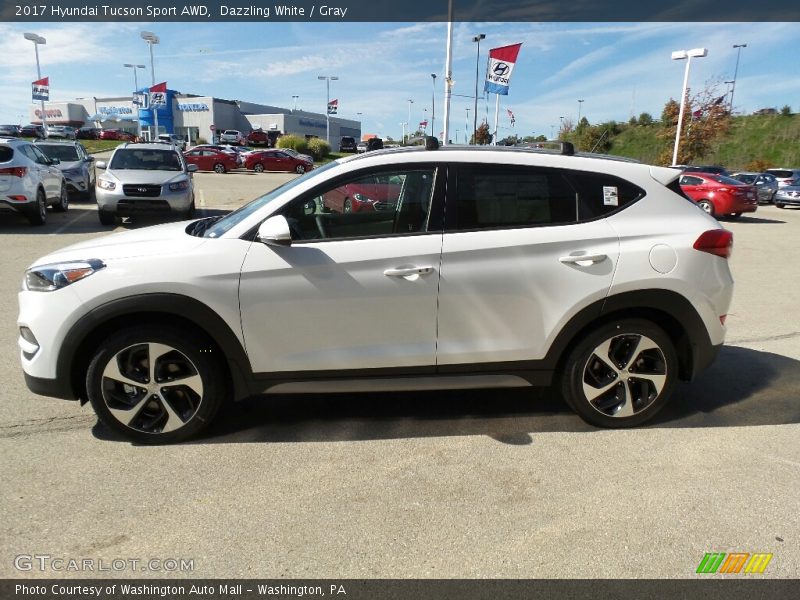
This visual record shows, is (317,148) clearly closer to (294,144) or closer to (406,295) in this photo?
(294,144)

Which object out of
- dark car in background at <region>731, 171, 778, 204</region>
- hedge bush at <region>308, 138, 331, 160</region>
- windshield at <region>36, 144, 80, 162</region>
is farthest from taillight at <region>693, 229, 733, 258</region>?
hedge bush at <region>308, 138, 331, 160</region>

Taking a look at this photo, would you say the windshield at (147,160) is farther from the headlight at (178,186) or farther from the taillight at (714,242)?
the taillight at (714,242)

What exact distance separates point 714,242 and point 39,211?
12.3 m

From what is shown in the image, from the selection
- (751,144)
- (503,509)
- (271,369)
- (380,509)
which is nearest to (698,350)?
(503,509)

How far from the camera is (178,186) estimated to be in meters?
11.3

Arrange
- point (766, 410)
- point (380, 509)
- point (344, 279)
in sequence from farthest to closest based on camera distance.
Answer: point (766, 410) < point (344, 279) < point (380, 509)

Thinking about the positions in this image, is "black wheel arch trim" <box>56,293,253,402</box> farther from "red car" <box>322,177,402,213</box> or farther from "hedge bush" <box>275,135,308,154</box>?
"hedge bush" <box>275,135,308,154</box>

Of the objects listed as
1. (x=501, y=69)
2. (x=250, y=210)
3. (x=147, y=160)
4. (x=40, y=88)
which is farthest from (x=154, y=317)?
(x=40, y=88)

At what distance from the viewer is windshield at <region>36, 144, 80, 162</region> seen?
50.3ft

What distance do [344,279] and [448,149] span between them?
1106 mm

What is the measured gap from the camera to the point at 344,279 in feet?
10.6

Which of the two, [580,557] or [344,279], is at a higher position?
[344,279]
